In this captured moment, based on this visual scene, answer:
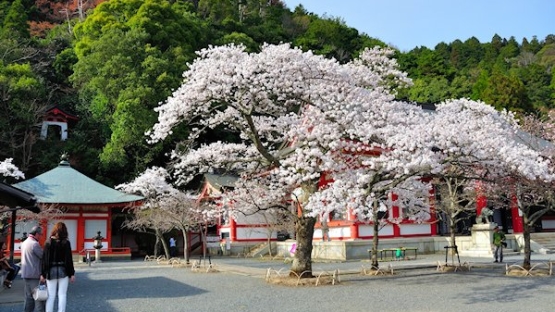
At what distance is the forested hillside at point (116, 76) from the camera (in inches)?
1227

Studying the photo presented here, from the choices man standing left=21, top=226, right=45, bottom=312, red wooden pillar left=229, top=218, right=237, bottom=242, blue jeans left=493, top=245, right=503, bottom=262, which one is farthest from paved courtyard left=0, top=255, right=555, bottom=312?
red wooden pillar left=229, top=218, right=237, bottom=242

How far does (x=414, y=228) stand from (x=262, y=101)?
13.5m

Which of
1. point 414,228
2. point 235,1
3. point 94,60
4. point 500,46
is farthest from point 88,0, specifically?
point 500,46

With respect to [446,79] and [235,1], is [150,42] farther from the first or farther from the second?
[446,79]

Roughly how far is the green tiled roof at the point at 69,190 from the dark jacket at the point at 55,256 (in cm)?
1819

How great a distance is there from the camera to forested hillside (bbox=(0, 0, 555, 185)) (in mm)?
31156

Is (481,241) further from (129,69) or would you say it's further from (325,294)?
(129,69)

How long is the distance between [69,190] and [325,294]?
19.7 metres

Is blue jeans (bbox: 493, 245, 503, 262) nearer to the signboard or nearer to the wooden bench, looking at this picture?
the wooden bench

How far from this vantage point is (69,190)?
2522 cm

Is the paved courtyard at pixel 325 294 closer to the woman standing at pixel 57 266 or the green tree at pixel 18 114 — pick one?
the woman standing at pixel 57 266

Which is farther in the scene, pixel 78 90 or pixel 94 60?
pixel 78 90

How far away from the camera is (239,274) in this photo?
1455 centimetres

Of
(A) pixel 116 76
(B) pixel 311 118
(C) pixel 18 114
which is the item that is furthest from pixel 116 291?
(C) pixel 18 114
